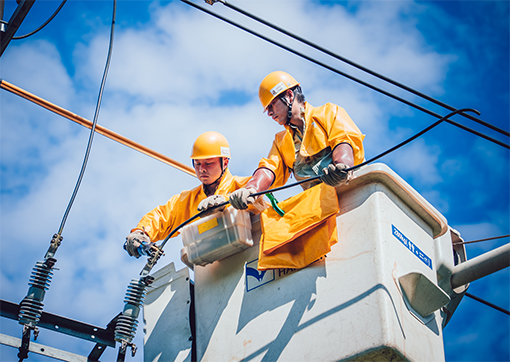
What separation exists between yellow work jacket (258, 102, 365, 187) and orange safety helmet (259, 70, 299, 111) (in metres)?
0.30

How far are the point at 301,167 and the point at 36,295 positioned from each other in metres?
2.85

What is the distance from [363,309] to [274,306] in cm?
94

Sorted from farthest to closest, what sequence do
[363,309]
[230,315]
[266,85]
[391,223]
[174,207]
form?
[174,207] → [266,85] → [230,315] → [391,223] → [363,309]

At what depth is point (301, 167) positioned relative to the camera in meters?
6.55

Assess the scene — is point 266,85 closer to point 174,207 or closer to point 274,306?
point 174,207

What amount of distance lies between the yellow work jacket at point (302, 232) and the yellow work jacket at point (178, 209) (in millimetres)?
1356

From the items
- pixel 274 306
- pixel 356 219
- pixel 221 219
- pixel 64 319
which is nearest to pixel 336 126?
pixel 356 219

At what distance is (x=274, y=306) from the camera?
567cm

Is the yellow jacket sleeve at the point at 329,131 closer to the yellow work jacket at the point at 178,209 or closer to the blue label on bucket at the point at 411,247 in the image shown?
the blue label on bucket at the point at 411,247

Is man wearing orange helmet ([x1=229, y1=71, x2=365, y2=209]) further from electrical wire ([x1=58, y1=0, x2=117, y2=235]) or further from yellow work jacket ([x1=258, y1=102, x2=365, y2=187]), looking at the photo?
electrical wire ([x1=58, y1=0, x2=117, y2=235])

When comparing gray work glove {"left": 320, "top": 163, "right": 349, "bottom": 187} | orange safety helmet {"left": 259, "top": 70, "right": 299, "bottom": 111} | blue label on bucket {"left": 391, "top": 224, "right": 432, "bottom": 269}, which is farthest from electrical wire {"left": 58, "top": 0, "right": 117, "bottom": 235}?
blue label on bucket {"left": 391, "top": 224, "right": 432, "bottom": 269}

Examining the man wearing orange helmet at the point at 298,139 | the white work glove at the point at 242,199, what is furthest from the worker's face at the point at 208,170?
the white work glove at the point at 242,199

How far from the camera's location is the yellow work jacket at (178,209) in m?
7.09

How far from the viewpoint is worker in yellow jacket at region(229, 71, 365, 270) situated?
5.57m
